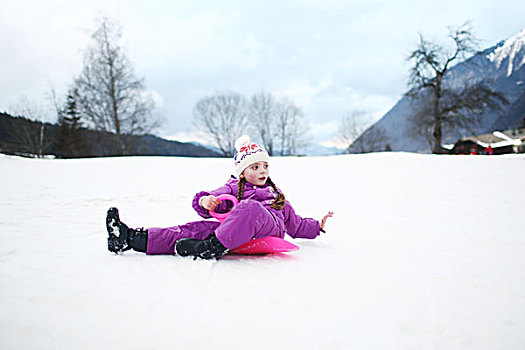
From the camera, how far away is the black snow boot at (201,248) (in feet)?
4.99

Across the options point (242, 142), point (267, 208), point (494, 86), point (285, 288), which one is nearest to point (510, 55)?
point (494, 86)

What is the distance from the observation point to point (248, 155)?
2.01 m

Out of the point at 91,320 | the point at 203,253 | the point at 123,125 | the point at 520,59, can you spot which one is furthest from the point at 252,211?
the point at 520,59

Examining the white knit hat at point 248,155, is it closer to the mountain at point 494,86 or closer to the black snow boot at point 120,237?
the black snow boot at point 120,237

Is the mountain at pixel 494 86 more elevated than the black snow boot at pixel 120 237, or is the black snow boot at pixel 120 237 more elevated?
the mountain at pixel 494 86

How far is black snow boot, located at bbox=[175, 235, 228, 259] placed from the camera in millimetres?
1521

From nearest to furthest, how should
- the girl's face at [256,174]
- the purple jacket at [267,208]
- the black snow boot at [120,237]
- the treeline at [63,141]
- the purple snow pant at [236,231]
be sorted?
the purple snow pant at [236,231], the black snow boot at [120,237], the purple jacket at [267,208], the girl's face at [256,174], the treeline at [63,141]

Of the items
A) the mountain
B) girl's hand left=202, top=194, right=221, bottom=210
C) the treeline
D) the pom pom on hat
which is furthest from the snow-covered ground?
the mountain

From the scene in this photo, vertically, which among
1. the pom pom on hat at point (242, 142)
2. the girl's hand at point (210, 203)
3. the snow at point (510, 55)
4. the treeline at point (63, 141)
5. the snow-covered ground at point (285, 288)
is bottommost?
the snow-covered ground at point (285, 288)

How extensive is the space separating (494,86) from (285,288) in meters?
21.1

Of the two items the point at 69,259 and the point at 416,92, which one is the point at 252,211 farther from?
the point at 416,92

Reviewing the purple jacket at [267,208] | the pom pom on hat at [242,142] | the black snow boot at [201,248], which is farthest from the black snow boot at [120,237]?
the pom pom on hat at [242,142]

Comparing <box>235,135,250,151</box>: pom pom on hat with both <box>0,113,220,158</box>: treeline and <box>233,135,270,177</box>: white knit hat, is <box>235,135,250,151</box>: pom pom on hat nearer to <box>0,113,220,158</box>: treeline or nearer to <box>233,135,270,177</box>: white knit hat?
<box>233,135,270,177</box>: white knit hat

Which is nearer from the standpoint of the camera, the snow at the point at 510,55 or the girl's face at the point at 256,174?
the girl's face at the point at 256,174
